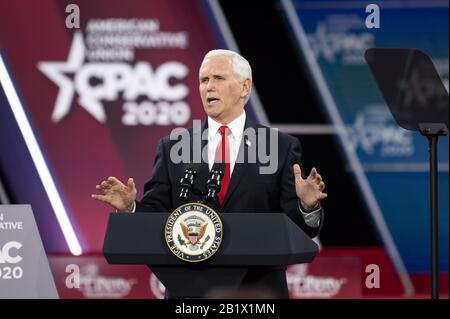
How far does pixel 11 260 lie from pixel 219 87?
9.74 ft

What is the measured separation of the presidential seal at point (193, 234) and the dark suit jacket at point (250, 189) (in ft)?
1.11

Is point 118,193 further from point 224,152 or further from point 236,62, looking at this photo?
point 236,62

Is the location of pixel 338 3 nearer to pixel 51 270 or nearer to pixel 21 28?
pixel 21 28

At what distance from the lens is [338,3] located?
6211 millimetres

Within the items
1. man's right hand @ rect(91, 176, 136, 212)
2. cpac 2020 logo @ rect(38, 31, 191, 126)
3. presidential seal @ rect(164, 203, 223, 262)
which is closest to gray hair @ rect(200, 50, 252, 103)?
man's right hand @ rect(91, 176, 136, 212)

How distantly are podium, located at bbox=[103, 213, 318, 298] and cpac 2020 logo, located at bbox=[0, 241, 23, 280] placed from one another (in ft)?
9.82

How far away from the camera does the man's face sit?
135 inches

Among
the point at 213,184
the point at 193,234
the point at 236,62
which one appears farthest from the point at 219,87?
the point at 193,234

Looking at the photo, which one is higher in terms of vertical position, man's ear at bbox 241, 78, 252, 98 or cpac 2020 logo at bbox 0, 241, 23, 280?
man's ear at bbox 241, 78, 252, 98

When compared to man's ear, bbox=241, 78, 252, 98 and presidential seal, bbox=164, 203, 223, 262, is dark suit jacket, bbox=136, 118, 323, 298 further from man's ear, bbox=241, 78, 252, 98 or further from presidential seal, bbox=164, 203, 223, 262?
presidential seal, bbox=164, 203, 223, 262

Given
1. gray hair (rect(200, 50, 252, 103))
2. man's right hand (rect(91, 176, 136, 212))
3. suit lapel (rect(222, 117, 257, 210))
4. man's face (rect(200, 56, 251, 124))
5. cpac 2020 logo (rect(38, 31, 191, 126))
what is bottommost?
man's right hand (rect(91, 176, 136, 212))

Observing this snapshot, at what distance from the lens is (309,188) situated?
322 cm

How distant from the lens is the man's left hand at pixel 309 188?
3.17m

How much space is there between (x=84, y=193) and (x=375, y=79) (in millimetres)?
2138
